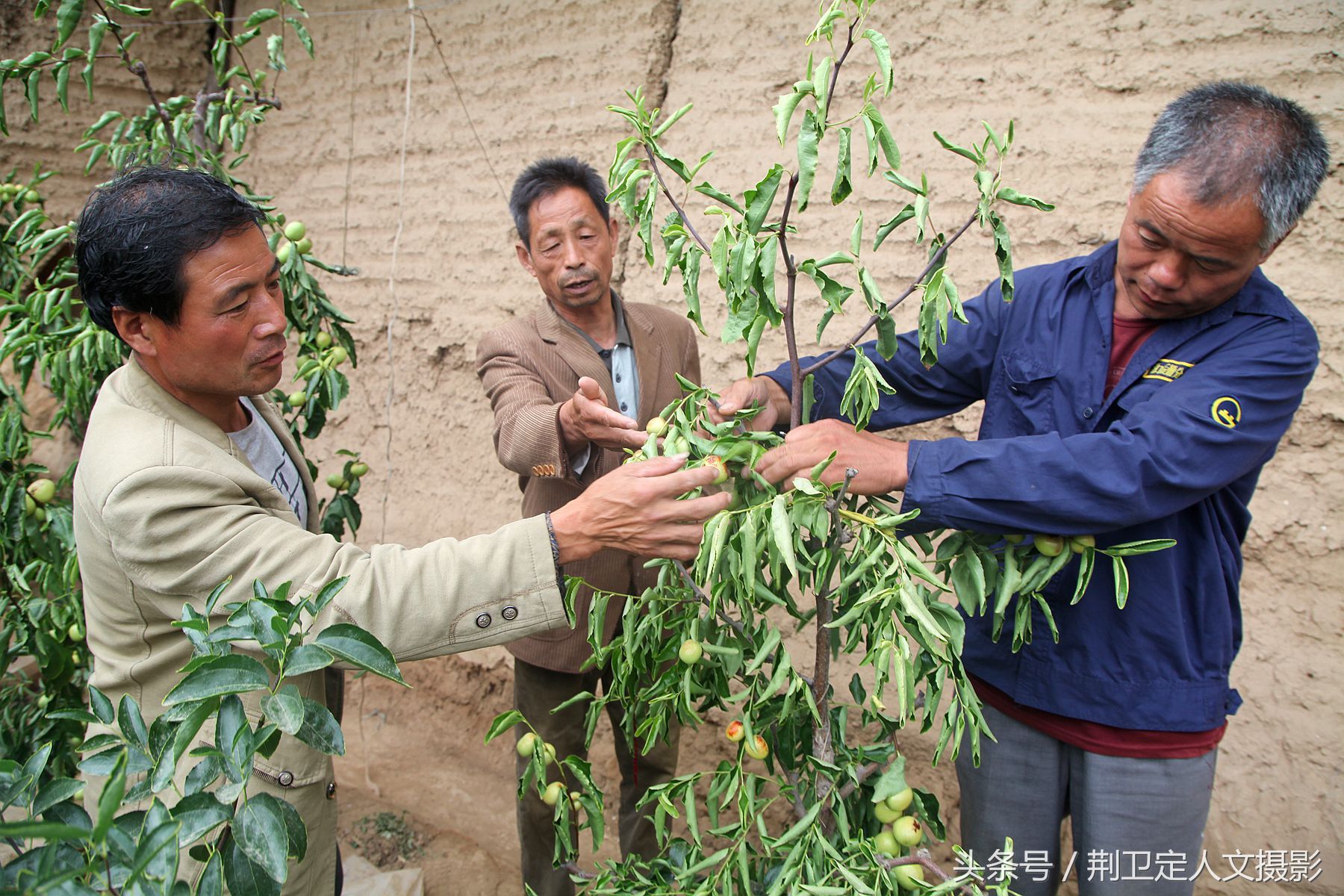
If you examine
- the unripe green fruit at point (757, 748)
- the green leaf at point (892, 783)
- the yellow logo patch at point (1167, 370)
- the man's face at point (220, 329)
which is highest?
the man's face at point (220, 329)

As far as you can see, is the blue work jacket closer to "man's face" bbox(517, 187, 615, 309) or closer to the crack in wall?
"man's face" bbox(517, 187, 615, 309)

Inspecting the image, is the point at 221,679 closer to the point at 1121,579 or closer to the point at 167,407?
the point at 167,407

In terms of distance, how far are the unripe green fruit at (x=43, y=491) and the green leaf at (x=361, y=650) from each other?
1738 millimetres

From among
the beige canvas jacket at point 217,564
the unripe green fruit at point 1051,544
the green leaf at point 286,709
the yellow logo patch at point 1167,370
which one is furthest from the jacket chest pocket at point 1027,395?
the green leaf at point 286,709

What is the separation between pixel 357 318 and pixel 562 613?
3.07 meters

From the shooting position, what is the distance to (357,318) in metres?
4.13

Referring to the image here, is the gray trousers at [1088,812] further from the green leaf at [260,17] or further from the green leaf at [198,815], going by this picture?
the green leaf at [260,17]

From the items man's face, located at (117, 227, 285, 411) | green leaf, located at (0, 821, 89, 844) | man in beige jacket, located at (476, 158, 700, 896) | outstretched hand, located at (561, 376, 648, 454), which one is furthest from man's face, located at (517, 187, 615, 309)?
green leaf, located at (0, 821, 89, 844)

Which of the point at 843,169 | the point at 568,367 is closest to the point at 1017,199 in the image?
the point at 843,169

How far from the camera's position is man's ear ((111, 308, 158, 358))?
1.45 m

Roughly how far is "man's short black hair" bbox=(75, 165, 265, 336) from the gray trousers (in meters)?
1.66

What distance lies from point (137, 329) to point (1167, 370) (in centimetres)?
171

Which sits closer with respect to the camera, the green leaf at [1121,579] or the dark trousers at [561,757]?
the green leaf at [1121,579]

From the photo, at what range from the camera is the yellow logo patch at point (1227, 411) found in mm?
1443
